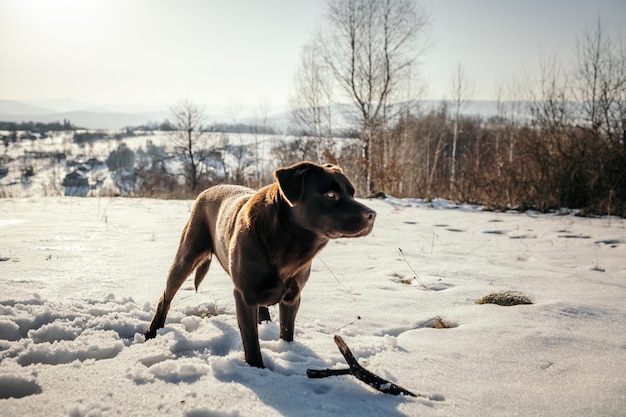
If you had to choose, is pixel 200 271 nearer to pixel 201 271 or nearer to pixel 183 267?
pixel 201 271

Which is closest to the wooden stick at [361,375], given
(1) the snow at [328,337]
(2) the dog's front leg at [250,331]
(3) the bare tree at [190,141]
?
(1) the snow at [328,337]

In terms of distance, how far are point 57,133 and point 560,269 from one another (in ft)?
676

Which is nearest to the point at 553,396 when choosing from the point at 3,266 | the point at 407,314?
the point at 407,314

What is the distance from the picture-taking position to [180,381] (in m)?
2.12

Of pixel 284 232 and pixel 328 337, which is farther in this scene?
pixel 328 337

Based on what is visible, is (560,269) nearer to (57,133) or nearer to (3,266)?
(3,266)

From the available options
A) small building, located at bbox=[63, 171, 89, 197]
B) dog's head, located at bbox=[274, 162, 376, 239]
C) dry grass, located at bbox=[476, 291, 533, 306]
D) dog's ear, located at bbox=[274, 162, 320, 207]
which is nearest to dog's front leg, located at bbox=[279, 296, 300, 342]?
Result: dog's head, located at bbox=[274, 162, 376, 239]

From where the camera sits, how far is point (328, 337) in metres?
2.95

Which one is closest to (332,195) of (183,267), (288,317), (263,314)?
(288,317)

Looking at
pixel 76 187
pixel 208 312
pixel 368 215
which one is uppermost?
pixel 368 215

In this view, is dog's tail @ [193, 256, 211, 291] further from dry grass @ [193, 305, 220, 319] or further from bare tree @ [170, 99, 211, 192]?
bare tree @ [170, 99, 211, 192]

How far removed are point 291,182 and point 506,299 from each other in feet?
8.66

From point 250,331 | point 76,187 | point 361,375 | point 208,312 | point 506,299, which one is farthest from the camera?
point 76,187

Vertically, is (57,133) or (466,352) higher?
(57,133)
